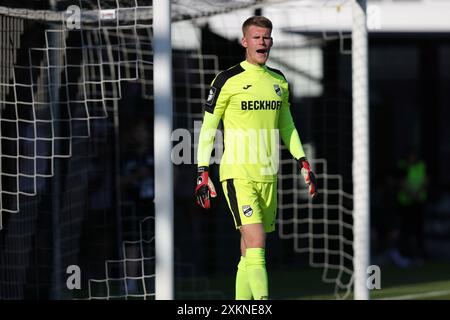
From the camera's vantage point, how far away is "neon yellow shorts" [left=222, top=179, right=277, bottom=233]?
7.95 meters

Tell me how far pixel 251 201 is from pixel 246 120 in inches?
20.8

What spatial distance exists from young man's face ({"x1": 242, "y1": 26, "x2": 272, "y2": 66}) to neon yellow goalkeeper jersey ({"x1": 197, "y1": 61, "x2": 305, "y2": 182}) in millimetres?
78

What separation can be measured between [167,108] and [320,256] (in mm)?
6834

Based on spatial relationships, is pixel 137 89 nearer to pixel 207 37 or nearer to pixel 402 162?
pixel 207 37

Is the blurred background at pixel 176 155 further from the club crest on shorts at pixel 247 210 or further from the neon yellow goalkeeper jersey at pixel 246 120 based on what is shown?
the club crest on shorts at pixel 247 210

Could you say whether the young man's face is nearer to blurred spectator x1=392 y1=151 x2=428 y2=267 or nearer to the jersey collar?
the jersey collar

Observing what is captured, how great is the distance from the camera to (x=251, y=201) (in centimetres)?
796

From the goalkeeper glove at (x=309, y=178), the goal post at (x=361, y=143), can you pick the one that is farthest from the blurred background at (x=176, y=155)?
the goalkeeper glove at (x=309, y=178)

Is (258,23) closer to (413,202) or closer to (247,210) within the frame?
(247,210)

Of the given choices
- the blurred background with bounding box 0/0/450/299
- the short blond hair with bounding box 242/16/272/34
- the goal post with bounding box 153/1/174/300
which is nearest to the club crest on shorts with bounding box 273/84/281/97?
the short blond hair with bounding box 242/16/272/34

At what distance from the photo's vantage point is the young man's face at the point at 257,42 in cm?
791

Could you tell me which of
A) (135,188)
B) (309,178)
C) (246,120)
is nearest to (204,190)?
(246,120)

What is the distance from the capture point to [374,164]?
20.4m
